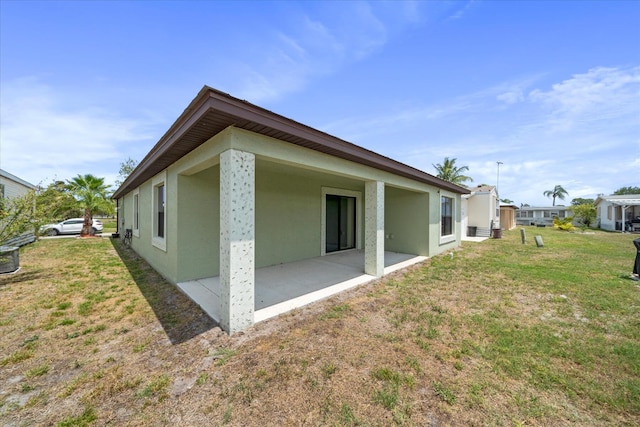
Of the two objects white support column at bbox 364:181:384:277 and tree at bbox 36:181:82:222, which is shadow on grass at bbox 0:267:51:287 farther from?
white support column at bbox 364:181:384:277

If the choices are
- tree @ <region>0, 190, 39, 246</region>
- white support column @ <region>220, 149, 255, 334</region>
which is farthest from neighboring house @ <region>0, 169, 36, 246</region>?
white support column @ <region>220, 149, 255, 334</region>

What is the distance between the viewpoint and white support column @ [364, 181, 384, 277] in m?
6.29

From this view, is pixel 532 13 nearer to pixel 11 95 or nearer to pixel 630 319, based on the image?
pixel 630 319

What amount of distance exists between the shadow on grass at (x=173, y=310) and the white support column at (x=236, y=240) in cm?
47

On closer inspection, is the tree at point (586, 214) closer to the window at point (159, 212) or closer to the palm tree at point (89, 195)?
the window at point (159, 212)

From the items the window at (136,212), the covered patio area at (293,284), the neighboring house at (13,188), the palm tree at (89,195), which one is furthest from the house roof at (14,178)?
the covered patio area at (293,284)

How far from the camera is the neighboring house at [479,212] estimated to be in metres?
17.5

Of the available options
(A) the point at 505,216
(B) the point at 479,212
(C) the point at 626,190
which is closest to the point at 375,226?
(B) the point at 479,212

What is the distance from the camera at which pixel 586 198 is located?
5278cm

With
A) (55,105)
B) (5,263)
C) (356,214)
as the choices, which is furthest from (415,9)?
(5,263)

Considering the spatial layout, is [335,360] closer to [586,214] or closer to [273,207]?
[273,207]

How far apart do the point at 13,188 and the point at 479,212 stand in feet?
89.9

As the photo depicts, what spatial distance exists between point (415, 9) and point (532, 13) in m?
2.79

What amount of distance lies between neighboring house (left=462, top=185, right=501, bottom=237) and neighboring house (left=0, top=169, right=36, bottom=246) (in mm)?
24290
